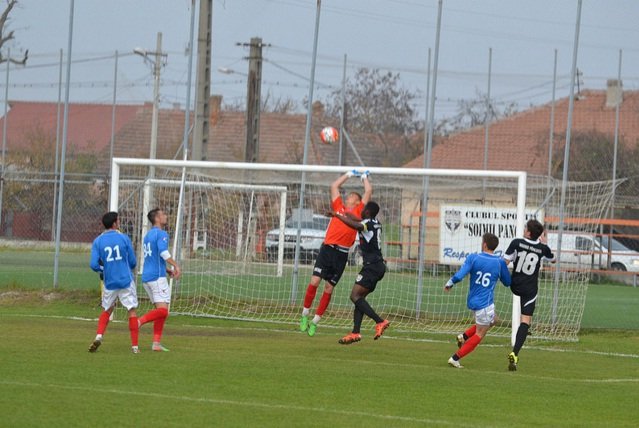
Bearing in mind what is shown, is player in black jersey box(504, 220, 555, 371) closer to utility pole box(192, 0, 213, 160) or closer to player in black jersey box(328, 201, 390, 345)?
player in black jersey box(328, 201, 390, 345)

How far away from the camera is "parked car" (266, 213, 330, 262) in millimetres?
24672

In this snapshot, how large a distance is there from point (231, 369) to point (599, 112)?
40105 millimetres

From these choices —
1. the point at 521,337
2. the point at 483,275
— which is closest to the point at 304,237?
the point at 521,337

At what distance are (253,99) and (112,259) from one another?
833 inches

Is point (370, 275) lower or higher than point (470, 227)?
lower

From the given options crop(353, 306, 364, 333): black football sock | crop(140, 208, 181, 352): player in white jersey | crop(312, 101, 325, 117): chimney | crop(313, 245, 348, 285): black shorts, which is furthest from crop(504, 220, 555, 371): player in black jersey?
crop(312, 101, 325, 117): chimney

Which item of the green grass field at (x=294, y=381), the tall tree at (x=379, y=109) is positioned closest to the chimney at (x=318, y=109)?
the tall tree at (x=379, y=109)

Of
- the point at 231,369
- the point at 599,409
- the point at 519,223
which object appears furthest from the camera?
the point at 519,223

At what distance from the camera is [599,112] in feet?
165

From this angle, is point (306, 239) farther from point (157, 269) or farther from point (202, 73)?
point (157, 269)

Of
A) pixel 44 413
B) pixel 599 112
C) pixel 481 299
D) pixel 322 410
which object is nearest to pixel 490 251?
pixel 481 299

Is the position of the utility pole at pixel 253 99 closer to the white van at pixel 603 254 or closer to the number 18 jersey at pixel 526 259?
the white van at pixel 603 254

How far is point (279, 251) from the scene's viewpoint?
23.9 metres

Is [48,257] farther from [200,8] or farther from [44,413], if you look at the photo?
[44,413]
